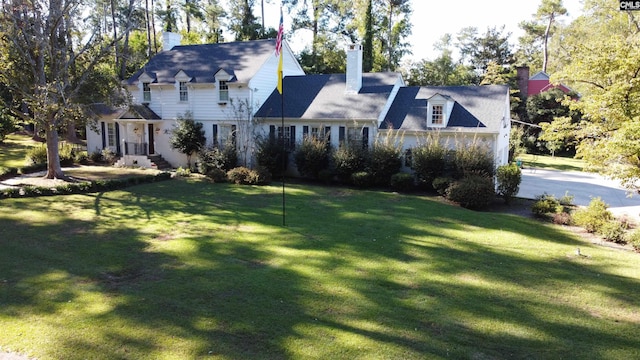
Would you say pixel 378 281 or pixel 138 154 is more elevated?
pixel 138 154

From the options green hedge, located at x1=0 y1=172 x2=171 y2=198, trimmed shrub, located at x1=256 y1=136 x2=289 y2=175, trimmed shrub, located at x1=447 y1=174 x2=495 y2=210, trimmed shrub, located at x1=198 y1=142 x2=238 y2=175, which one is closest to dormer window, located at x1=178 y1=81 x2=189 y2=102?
trimmed shrub, located at x1=198 y1=142 x2=238 y2=175

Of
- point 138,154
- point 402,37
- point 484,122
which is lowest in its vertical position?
point 138,154

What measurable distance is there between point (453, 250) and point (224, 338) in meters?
7.46

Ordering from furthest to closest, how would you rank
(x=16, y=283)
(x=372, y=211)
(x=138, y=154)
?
(x=138, y=154) < (x=372, y=211) < (x=16, y=283)

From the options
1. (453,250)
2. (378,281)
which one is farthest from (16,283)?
(453,250)

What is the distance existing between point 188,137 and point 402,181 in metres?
12.9

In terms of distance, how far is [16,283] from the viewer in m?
9.10

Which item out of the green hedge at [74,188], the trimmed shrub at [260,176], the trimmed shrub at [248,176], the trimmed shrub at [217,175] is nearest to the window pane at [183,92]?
the trimmed shrub at [217,175]

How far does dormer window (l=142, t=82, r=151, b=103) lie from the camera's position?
28.3m

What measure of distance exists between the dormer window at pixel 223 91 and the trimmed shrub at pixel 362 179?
9482 millimetres

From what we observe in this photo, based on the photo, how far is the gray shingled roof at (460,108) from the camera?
69.6ft

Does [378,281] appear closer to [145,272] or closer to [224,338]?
[224,338]

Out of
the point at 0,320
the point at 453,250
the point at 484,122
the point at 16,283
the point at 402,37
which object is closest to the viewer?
the point at 0,320

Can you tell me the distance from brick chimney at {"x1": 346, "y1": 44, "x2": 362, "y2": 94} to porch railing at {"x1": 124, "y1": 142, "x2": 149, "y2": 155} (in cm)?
1328
